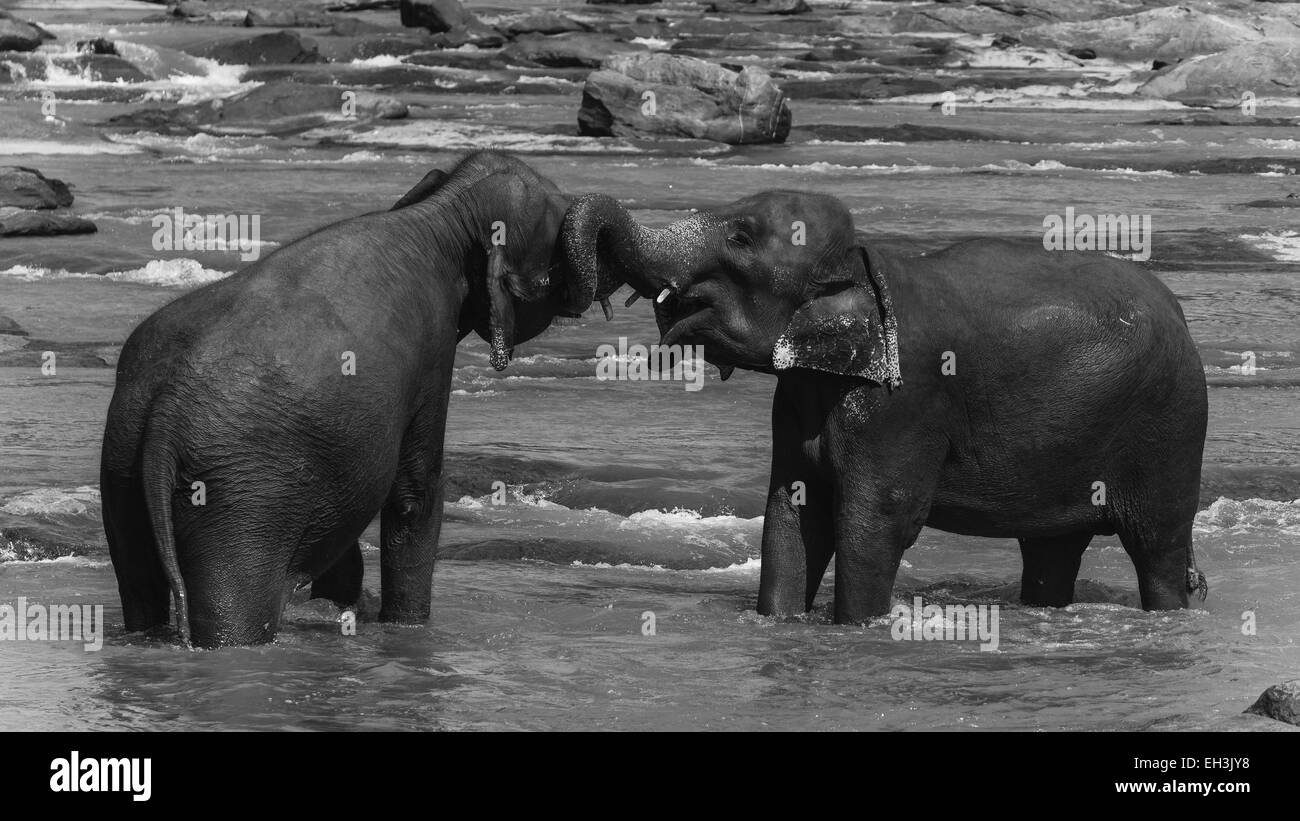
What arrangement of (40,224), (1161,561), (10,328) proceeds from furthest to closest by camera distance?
(40,224) < (10,328) < (1161,561)

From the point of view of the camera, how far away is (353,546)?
793cm

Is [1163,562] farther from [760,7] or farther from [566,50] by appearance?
[760,7]

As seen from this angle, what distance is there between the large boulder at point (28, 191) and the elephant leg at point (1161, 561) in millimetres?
17132

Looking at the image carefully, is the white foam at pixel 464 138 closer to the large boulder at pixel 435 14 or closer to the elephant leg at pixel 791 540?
the large boulder at pixel 435 14

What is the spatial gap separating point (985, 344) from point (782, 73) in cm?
3685

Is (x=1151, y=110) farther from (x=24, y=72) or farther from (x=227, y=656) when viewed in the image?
(x=227, y=656)

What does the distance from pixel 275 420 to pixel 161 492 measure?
0.45m

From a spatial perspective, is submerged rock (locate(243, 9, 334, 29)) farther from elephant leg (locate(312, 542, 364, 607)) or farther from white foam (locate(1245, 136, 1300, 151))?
elephant leg (locate(312, 542, 364, 607))

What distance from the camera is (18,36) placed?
145 ft

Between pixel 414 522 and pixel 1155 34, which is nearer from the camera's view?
pixel 414 522

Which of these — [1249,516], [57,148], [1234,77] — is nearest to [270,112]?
Answer: [57,148]

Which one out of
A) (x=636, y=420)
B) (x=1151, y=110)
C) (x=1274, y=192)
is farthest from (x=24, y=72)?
(x=636, y=420)

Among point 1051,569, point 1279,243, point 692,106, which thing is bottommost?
point 1051,569

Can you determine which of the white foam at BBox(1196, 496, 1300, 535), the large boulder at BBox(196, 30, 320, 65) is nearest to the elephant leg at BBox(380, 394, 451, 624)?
the white foam at BBox(1196, 496, 1300, 535)
